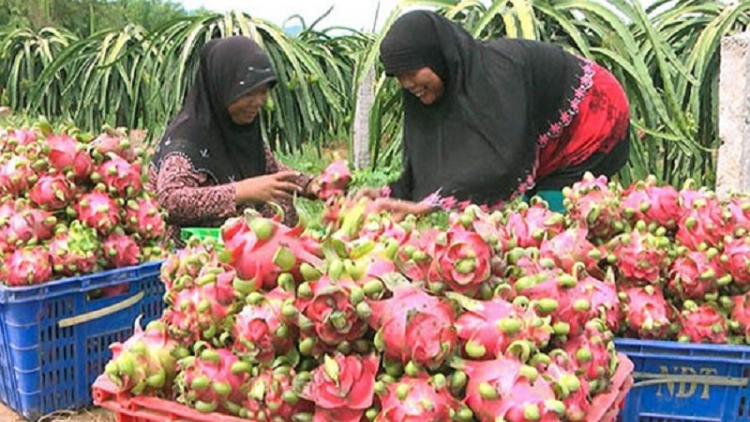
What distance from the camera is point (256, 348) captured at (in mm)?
1035

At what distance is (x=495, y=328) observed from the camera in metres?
1.00

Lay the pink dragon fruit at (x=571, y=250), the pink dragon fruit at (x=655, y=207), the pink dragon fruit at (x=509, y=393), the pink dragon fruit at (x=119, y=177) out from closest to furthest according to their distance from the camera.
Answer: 1. the pink dragon fruit at (x=509, y=393)
2. the pink dragon fruit at (x=571, y=250)
3. the pink dragon fruit at (x=655, y=207)
4. the pink dragon fruit at (x=119, y=177)

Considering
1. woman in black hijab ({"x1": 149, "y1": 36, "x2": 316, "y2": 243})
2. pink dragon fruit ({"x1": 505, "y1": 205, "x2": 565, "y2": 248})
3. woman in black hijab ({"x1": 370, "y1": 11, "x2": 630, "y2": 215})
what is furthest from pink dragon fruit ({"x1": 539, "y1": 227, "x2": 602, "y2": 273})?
woman in black hijab ({"x1": 149, "y1": 36, "x2": 316, "y2": 243})

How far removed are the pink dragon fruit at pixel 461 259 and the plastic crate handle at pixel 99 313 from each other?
135 cm

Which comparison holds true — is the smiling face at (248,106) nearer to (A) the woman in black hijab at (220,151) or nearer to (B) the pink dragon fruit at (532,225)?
(A) the woman in black hijab at (220,151)

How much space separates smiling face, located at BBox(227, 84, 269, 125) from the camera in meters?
2.69

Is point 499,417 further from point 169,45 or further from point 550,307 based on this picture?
point 169,45

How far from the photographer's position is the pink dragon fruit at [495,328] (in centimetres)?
99

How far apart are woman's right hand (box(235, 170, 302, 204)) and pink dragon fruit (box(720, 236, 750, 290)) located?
1311 mm

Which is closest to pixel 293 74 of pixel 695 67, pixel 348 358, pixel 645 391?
pixel 695 67

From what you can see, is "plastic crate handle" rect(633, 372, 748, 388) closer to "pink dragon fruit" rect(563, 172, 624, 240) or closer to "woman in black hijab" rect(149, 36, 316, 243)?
"pink dragon fruit" rect(563, 172, 624, 240)

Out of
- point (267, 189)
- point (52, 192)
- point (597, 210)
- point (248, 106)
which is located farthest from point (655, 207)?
point (248, 106)

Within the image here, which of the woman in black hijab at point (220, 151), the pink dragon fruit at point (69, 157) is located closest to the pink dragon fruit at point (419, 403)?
the pink dragon fruit at point (69, 157)

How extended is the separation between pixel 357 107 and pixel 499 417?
3136 millimetres
